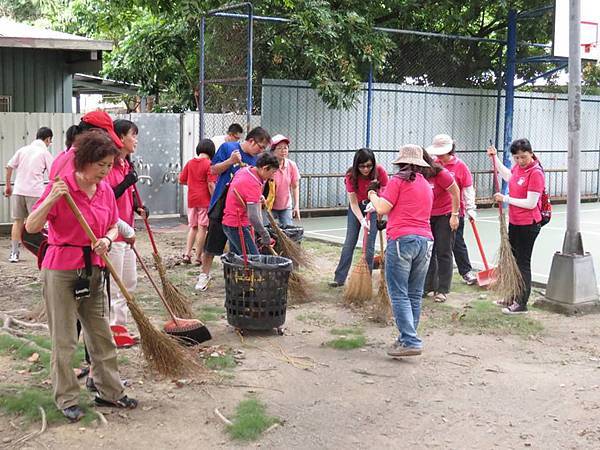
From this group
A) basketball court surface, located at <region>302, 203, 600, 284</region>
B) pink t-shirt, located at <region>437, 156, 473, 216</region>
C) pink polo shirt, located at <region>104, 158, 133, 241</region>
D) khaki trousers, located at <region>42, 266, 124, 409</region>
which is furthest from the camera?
basketball court surface, located at <region>302, 203, 600, 284</region>

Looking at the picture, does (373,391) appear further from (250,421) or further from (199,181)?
(199,181)

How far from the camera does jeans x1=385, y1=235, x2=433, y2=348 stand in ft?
19.0

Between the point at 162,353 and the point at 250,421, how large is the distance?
81 centimetres

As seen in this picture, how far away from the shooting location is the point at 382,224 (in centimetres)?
720

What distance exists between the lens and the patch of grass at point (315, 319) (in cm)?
702

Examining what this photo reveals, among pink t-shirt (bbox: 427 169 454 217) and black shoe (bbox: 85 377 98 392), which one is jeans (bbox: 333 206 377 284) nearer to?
pink t-shirt (bbox: 427 169 454 217)

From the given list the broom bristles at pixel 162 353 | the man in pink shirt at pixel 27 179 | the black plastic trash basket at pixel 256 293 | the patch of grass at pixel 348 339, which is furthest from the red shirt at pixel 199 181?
the broom bristles at pixel 162 353

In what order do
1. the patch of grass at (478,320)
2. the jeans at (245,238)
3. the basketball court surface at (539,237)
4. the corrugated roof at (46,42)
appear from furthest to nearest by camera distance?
the corrugated roof at (46,42), the basketball court surface at (539,237), the jeans at (245,238), the patch of grass at (478,320)

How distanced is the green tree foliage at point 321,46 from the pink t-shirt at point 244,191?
22.4 ft

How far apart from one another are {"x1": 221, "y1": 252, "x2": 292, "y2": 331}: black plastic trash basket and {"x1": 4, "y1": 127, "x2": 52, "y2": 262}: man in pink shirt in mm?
4045

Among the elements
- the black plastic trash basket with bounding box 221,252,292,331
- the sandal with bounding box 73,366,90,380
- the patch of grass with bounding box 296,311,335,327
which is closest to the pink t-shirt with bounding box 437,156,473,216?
the patch of grass with bounding box 296,311,335,327

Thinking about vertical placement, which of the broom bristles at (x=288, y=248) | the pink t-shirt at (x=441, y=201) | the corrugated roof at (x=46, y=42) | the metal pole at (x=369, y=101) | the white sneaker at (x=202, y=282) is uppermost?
the corrugated roof at (x=46, y=42)

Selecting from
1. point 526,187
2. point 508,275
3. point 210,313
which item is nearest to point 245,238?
point 210,313

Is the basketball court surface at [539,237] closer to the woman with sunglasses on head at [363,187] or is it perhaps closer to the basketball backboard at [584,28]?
the woman with sunglasses on head at [363,187]
